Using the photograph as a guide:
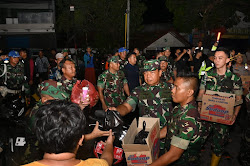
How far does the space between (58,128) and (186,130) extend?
5.22 feet

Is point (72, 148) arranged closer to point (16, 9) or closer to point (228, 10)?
point (228, 10)

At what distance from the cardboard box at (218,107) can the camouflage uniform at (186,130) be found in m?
1.29

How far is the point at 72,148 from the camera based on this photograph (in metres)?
1.84

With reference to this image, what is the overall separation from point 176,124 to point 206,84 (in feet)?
7.77

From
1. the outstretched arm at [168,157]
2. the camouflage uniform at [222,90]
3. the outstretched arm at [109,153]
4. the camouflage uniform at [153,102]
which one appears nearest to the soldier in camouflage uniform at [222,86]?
the camouflage uniform at [222,90]

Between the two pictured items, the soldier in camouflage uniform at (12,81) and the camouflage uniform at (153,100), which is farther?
the soldier in camouflage uniform at (12,81)

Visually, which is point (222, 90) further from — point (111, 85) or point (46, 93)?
point (46, 93)

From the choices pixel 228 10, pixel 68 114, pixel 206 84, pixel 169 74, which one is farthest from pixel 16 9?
pixel 68 114

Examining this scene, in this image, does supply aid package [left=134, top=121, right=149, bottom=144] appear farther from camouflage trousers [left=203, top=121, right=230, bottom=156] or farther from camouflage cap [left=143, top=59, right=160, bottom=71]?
camouflage trousers [left=203, top=121, right=230, bottom=156]

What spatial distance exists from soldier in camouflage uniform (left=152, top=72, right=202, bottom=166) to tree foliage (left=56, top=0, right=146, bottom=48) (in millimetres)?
24498

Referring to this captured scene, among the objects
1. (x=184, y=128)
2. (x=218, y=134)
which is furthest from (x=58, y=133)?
(x=218, y=134)

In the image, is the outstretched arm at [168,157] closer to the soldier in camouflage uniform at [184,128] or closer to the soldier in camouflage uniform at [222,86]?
the soldier in camouflage uniform at [184,128]

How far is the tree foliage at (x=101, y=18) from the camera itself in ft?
89.2

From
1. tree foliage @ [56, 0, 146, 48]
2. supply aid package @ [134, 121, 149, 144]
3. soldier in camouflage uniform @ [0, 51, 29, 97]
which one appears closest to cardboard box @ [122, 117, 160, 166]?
supply aid package @ [134, 121, 149, 144]
